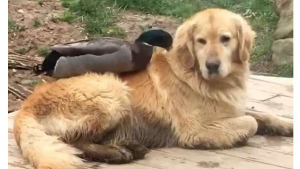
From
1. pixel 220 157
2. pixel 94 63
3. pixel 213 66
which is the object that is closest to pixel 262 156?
pixel 220 157

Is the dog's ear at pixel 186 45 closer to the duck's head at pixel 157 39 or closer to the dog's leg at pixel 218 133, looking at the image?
the duck's head at pixel 157 39

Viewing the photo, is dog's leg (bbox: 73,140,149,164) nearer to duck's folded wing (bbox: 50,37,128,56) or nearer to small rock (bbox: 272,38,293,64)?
duck's folded wing (bbox: 50,37,128,56)

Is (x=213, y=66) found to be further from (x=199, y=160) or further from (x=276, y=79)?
(x=276, y=79)

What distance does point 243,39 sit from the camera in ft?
8.29

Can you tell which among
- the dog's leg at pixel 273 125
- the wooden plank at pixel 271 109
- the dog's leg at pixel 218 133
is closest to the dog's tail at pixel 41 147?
the dog's leg at pixel 218 133

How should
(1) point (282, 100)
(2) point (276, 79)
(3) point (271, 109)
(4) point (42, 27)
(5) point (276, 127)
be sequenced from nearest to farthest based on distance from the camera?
1. (5) point (276, 127)
2. (3) point (271, 109)
3. (1) point (282, 100)
4. (2) point (276, 79)
5. (4) point (42, 27)

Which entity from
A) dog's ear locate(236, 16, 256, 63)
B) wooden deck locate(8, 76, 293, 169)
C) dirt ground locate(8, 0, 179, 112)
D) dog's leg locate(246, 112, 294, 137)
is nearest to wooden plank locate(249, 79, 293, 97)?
dog's leg locate(246, 112, 294, 137)

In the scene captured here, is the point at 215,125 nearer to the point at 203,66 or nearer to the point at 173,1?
the point at 203,66

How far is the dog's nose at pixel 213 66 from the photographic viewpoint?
240 cm

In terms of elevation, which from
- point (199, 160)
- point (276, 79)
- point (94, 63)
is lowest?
point (199, 160)

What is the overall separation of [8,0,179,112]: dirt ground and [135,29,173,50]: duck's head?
3.38 ft

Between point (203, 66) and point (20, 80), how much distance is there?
5.44 feet

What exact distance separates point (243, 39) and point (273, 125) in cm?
43

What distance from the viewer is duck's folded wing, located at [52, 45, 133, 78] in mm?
2523
